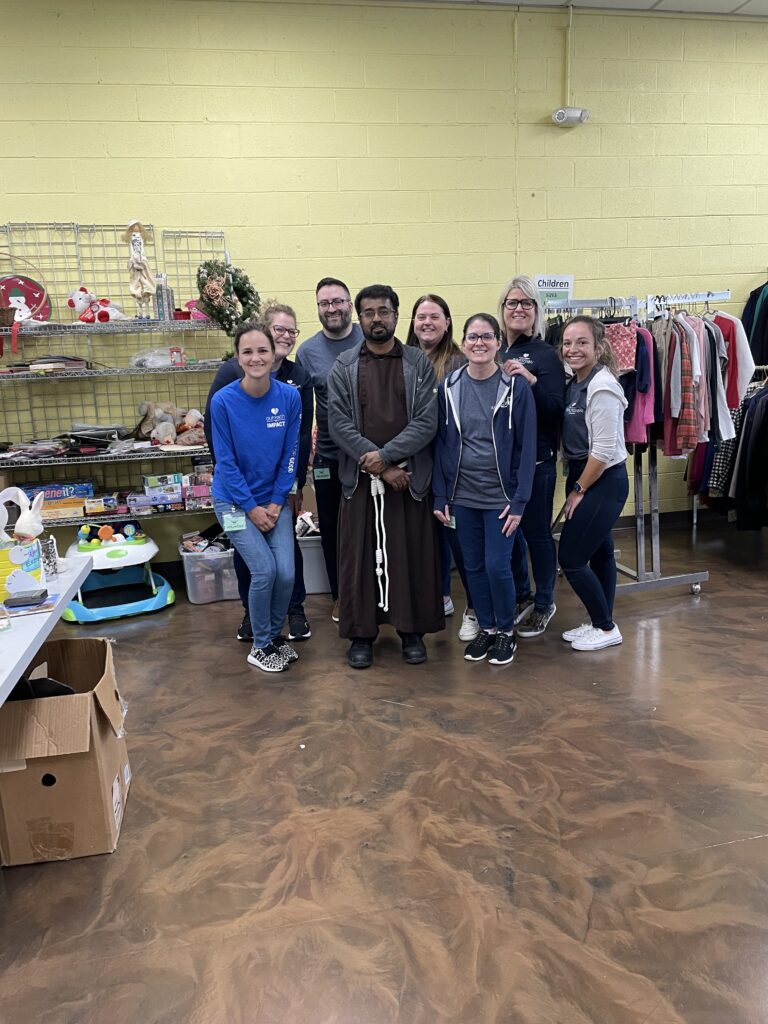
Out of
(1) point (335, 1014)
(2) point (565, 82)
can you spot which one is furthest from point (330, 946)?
(2) point (565, 82)

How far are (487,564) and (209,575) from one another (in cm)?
178

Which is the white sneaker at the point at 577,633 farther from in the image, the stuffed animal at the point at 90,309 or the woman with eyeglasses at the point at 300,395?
the stuffed animal at the point at 90,309

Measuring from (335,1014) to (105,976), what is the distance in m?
0.52

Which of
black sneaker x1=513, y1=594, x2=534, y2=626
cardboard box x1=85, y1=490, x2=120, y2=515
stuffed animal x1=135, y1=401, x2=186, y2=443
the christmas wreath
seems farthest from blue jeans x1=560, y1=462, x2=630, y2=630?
cardboard box x1=85, y1=490, x2=120, y2=515

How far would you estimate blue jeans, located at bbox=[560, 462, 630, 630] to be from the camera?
9.98ft

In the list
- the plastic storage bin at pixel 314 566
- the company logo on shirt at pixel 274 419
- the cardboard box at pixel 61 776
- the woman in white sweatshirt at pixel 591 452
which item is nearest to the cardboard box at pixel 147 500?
the plastic storage bin at pixel 314 566

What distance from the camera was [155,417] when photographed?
4273 millimetres

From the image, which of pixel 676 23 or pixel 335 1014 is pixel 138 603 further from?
pixel 676 23

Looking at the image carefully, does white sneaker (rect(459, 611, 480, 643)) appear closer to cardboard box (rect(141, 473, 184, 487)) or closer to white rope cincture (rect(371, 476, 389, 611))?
white rope cincture (rect(371, 476, 389, 611))

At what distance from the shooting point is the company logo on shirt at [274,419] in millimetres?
3057

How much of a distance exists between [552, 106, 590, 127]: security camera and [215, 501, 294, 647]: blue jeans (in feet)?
10.8

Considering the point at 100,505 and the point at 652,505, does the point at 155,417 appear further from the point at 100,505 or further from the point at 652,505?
the point at 652,505

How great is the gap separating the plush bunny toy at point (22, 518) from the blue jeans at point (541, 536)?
1.86m

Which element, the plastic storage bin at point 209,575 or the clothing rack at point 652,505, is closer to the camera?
the clothing rack at point 652,505
